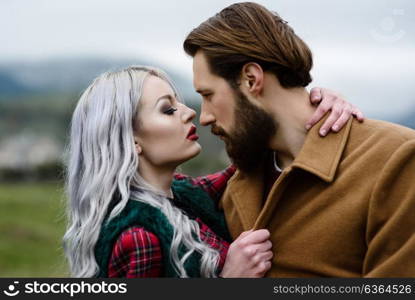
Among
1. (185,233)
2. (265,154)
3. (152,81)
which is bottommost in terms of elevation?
(185,233)

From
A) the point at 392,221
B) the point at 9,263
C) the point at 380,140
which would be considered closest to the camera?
the point at 392,221

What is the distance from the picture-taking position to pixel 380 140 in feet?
12.4

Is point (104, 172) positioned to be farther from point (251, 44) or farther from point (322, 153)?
point (322, 153)

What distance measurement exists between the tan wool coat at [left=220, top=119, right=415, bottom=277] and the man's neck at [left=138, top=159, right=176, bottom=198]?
0.50 m

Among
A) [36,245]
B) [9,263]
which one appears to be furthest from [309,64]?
[36,245]

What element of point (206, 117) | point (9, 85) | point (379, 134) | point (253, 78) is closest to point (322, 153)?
point (379, 134)

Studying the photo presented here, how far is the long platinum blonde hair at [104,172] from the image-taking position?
12.9 feet

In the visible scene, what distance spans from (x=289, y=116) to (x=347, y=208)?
2.32ft

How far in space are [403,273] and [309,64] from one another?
138 cm

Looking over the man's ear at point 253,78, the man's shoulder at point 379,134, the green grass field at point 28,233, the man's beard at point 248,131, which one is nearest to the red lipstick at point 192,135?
the man's beard at point 248,131

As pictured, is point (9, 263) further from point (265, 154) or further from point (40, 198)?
point (265, 154)

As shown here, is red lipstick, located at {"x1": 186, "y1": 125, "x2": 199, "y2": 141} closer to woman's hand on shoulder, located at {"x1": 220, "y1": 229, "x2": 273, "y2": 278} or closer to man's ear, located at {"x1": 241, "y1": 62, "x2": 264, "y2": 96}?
man's ear, located at {"x1": 241, "y1": 62, "x2": 264, "y2": 96}

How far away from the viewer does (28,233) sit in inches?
649

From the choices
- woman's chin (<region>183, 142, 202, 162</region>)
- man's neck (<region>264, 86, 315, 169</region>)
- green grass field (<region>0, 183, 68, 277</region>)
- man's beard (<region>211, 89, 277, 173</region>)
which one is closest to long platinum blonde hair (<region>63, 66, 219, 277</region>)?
woman's chin (<region>183, 142, 202, 162</region>)
